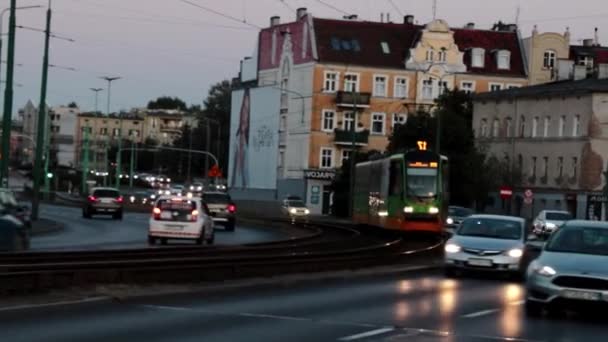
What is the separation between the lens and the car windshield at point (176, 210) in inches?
1662

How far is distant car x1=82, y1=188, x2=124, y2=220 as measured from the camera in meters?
71.2

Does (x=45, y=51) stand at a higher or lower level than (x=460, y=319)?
higher

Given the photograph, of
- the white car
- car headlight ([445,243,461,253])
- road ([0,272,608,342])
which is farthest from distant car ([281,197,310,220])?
road ([0,272,608,342])

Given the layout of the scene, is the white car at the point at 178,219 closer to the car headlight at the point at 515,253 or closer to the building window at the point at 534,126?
the car headlight at the point at 515,253

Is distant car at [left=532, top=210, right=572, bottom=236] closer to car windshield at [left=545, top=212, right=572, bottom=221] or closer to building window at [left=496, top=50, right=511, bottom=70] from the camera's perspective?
car windshield at [left=545, top=212, right=572, bottom=221]

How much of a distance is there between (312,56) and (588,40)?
2718 centimetres

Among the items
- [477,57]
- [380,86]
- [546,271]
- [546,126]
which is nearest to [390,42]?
[380,86]

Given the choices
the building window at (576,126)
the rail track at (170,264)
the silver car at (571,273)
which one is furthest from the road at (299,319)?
the building window at (576,126)

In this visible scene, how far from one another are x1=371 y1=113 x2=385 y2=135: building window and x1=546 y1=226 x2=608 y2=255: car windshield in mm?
84819

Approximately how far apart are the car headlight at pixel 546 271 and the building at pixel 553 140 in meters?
55.8

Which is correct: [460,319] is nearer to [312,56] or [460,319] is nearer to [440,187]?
[440,187]

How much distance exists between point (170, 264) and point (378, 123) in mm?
81028

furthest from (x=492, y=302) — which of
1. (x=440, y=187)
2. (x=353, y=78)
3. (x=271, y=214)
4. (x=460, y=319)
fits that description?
(x=353, y=78)

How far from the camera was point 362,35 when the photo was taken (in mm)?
103938
